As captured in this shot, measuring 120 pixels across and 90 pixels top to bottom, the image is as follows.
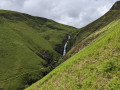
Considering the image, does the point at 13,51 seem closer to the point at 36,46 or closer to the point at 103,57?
the point at 36,46

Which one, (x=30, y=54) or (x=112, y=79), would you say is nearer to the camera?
(x=112, y=79)

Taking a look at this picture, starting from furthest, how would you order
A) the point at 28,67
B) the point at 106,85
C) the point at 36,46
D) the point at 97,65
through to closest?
the point at 36,46, the point at 28,67, the point at 97,65, the point at 106,85

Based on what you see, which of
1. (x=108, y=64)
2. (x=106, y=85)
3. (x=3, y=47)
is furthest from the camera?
(x=3, y=47)

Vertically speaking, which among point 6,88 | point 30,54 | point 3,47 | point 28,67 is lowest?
point 6,88

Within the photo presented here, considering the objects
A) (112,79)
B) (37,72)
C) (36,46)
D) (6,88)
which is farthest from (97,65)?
(36,46)

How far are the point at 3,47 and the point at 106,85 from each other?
95.4 m

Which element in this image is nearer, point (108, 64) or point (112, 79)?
point (112, 79)

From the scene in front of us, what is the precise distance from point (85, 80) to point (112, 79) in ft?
14.1

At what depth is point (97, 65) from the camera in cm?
1928

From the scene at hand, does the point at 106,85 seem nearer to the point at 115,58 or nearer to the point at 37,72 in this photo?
the point at 115,58

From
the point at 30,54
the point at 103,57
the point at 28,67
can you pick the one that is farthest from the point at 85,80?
the point at 30,54

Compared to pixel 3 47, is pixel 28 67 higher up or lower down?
lower down

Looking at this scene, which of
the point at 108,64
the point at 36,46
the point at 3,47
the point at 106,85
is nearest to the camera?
the point at 106,85

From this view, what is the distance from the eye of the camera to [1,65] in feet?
257
